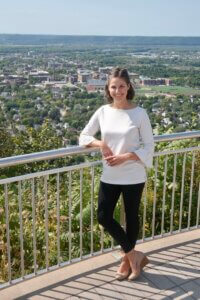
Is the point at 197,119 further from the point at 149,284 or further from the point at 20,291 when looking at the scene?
the point at 20,291

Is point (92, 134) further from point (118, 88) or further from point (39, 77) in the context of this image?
point (39, 77)

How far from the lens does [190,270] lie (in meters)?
3.67

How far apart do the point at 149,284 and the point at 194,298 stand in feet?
1.23

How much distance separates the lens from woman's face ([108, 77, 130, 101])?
10.5ft

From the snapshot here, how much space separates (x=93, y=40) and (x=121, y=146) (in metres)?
174

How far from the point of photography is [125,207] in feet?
11.2

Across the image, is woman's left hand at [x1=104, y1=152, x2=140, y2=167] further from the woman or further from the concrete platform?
the concrete platform

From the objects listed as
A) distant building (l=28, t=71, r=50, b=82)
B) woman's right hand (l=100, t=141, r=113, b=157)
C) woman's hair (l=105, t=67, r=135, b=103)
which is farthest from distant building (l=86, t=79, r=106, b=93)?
distant building (l=28, t=71, r=50, b=82)

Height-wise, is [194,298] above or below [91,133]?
below

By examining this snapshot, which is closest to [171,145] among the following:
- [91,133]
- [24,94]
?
[91,133]

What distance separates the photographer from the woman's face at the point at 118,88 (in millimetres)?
3197

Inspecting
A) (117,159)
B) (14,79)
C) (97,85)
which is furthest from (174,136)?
(14,79)

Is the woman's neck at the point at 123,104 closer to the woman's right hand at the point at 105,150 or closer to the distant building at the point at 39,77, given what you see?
the woman's right hand at the point at 105,150

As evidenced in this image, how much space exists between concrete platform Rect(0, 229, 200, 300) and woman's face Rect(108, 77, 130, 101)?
148 centimetres
